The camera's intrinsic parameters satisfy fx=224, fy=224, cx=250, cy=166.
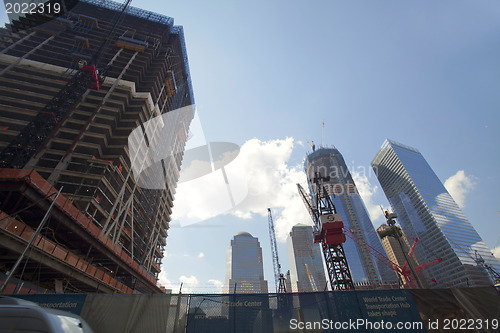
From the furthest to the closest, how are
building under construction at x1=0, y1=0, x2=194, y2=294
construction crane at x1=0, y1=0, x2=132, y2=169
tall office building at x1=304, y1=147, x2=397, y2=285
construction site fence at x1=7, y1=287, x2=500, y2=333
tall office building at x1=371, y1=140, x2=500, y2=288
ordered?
1. tall office building at x1=304, y1=147, x2=397, y2=285
2. tall office building at x1=371, y1=140, x2=500, y2=288
3. construction crane at x1=0, y1=0, x2=132, y2=169
4. building under construction at x1=0, y1=0, x2=194, y2=294
5. construction site fence at x1=7, y1=287, x2=500, y2=333

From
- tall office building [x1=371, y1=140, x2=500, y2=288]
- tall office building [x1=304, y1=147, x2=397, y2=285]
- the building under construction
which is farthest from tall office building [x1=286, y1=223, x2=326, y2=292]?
the building under construction

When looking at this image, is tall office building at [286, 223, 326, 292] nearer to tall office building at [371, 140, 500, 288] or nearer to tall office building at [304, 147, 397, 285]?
tall office building at [304, 147, 397, 285]

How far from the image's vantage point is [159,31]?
7269cm

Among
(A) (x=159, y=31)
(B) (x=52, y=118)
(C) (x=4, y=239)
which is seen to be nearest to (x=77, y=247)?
(C) (x=4, y=239)

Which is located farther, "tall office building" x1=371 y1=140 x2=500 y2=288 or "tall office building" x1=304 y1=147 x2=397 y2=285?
"tall office building" x1=304 y1=147 x2=397 y2=285

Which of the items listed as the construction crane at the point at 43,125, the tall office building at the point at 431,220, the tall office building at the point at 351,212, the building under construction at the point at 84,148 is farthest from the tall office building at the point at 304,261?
the construction crane at the point at 43,125

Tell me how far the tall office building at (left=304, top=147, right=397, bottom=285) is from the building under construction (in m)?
106

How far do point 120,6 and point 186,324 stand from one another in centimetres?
9922

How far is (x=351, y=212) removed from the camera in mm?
145375

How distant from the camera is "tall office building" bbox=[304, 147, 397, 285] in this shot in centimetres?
13262

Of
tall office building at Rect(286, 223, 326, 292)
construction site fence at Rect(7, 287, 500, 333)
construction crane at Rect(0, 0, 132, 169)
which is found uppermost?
tall office building at Rect(286, 223, 326, 292)

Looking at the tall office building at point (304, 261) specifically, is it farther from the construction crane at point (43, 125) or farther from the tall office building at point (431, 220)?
the construction crane at point (43, 125)

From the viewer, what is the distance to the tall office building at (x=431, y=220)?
130000 millimetres

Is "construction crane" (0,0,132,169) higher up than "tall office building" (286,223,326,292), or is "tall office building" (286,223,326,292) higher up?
"tall office building" (286,223,326,292)
